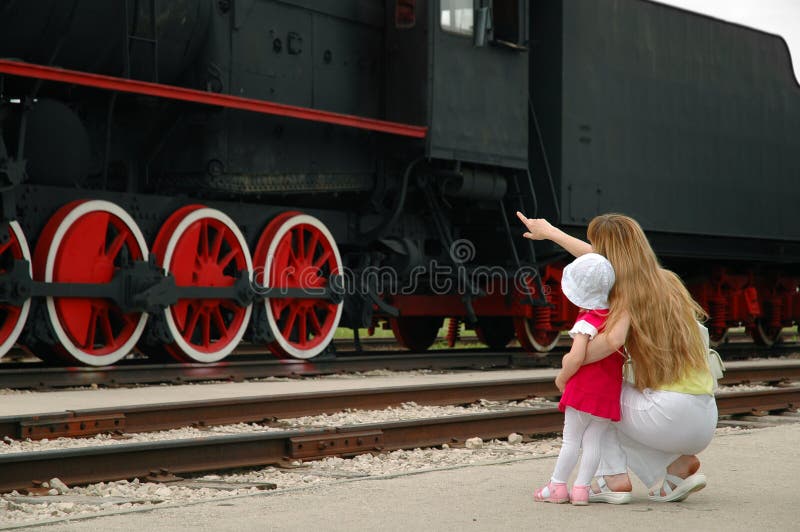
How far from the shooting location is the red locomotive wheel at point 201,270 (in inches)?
368

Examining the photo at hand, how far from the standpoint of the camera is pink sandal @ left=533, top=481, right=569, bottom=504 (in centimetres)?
432

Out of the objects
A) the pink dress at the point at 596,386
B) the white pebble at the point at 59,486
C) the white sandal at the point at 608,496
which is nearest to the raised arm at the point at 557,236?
the pink dress at the point at 596,386

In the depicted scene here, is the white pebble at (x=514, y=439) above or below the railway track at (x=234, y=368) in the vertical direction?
below

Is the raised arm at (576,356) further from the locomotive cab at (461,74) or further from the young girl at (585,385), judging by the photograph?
the locomotive cab at (461,74)

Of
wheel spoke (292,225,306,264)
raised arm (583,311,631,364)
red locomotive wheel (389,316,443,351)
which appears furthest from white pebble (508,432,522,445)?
red locomotive wheel (389,316,443,351)

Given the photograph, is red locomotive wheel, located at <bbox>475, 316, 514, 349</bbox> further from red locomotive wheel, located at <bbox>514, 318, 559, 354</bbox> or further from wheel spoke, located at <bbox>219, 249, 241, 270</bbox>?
wheel spoke, located at <bbox>219, 249, 241, 270</bbox>

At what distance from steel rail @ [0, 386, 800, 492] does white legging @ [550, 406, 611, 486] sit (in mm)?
1610

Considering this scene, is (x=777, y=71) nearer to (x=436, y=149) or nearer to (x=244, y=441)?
(x=436, y=149)

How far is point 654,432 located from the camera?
4.37 m

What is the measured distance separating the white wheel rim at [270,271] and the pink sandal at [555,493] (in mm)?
5847

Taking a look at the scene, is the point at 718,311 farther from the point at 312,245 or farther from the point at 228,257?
the point at 228,257

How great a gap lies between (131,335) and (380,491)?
16.3ft

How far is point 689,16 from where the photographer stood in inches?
551

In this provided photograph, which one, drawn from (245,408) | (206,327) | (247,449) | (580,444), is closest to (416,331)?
(206,327)
